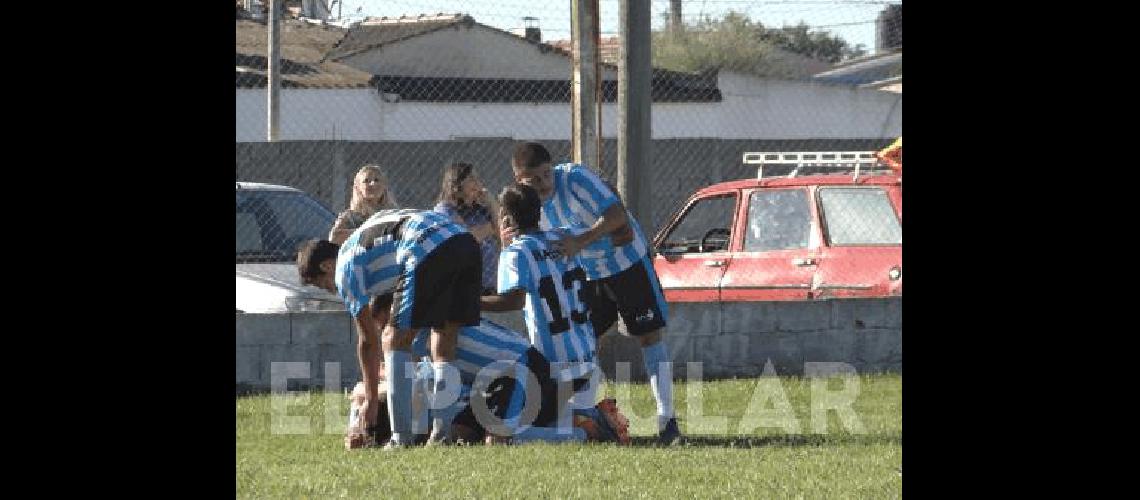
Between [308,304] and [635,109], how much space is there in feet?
8.58

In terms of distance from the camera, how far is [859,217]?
574 inches

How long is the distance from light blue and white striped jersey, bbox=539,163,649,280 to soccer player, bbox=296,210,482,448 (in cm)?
89

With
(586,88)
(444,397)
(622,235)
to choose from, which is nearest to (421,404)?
(444,397)

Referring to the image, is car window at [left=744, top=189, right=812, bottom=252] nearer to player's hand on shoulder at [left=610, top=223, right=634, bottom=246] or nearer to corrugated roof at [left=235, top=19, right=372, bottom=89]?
player's hand on shoulder at [left=610, top=223, right=634, bottom=246]

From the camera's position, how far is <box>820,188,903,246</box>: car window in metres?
14.5

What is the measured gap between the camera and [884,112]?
47.1 meters

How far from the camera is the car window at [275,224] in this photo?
1485 cm

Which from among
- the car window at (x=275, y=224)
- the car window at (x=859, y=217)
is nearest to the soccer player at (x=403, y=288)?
the car window at (x=275, y=224)

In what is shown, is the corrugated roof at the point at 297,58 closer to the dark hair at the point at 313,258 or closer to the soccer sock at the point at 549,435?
the dark hair at the point at 313,258

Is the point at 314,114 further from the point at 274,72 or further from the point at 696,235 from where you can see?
the point at 696,235

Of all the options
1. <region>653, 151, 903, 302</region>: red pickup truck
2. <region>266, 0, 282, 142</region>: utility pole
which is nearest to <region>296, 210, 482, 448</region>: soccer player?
<region>653, 151, 903, 302</region>: red pickup truck
